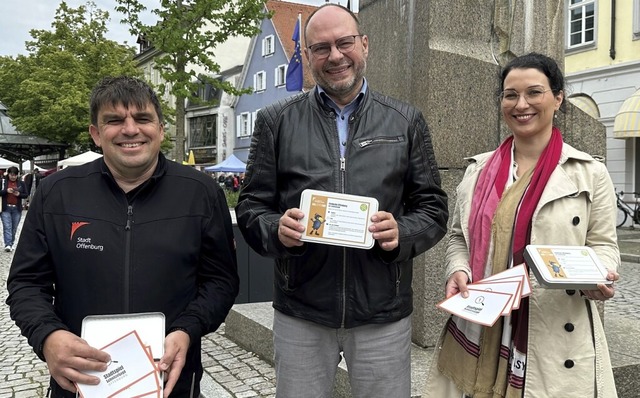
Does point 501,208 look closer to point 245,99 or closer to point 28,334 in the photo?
point 28,334

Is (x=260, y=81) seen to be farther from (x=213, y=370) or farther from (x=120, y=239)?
(x=120, y=239)

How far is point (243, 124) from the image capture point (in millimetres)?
45375

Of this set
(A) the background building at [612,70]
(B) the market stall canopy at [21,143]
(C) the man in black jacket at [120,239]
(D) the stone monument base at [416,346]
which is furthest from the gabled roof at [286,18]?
(C) the man in black jacket at [120,239]

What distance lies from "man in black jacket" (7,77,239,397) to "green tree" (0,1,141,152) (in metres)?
32.5

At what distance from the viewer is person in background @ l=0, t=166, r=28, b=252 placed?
14062 millimetres

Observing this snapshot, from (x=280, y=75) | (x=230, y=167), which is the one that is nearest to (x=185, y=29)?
(x=230, y=167)

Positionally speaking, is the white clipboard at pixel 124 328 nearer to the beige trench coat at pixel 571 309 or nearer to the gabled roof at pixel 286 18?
the beige trench coat at pixel 571 309

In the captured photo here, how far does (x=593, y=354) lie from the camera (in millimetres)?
2322

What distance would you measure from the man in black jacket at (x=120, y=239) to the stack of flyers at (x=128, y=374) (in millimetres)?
158

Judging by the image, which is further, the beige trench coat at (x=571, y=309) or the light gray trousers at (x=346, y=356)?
the light gray trousers at (x=346, y=356)

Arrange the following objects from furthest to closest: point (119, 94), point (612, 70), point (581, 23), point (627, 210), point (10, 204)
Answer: point (581, 23), point (612, 70), point (627, 210), point (10, 204), point (119, 94)

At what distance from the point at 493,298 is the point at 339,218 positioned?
0.67m

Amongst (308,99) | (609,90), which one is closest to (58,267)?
(308,99)

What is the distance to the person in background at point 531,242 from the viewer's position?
2.32 meters
